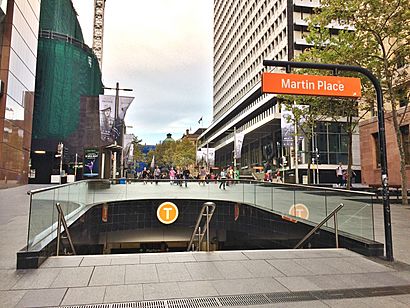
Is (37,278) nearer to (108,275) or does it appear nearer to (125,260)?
(108,275)

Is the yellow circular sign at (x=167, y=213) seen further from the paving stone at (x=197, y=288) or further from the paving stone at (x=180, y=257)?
the paving stone at (x=197, y=288)

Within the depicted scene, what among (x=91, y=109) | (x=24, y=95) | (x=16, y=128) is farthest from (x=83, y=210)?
(x=91, y=109)

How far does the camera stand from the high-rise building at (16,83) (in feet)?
81.3

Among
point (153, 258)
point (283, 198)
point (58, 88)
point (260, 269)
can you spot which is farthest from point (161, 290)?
point (58, 88)

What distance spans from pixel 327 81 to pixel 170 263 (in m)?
5.09

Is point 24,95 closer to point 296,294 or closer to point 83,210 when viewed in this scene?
point 83,210

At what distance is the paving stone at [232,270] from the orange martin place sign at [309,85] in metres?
3.55

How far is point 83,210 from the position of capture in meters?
13.2

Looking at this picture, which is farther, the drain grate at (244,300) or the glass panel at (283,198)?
the glass panel at (283,198)

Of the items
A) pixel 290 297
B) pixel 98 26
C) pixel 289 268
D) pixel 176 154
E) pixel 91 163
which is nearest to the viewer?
pixel 290 297

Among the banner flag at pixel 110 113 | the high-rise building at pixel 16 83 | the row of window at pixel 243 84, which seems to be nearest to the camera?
the banner flag at pixel 110 113

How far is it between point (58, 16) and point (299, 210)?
4845 centimetres

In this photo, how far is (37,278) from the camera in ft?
17.7

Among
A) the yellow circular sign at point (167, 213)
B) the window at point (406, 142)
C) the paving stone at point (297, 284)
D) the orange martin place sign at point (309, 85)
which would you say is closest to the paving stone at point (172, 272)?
the paving stone at point (297, 284)
